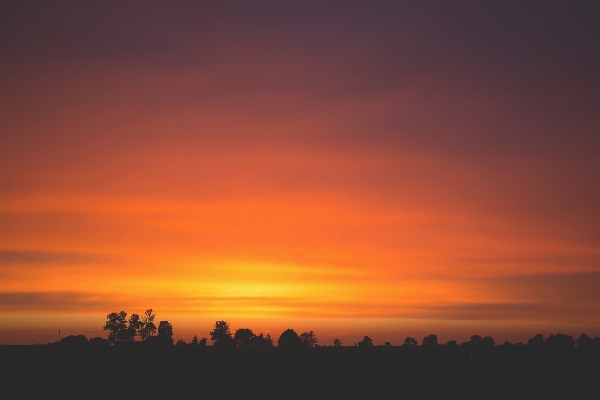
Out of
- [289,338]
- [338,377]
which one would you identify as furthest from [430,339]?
[338,377]

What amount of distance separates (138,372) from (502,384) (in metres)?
41.3

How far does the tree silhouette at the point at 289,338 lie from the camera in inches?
6127

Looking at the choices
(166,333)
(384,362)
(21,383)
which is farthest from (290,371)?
(166,333)

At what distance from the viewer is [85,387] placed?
54125 millimetres

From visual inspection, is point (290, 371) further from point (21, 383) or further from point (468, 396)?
point (21, 383)

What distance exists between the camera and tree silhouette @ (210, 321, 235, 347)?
171375 mm

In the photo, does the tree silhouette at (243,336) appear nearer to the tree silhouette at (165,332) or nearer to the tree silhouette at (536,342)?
the tree silhouette at (165,332)

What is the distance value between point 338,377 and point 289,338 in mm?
→ 107579

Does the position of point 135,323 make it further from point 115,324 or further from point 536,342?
point 536,342

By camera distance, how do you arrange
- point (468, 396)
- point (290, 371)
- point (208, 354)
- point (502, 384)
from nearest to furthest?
point (468, 396)
point (502, 384)
point (290, 371)
point (208, 354)

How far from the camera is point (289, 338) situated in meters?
162

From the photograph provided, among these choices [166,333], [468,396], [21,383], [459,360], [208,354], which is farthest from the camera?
[166,333]

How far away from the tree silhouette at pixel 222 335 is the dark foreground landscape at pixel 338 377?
92.4 m

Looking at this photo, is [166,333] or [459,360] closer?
[459,360]
